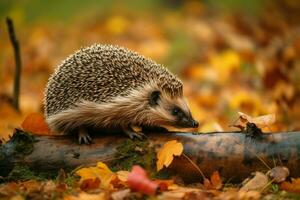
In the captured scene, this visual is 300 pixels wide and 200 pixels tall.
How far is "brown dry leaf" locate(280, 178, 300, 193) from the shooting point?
15.9 feet

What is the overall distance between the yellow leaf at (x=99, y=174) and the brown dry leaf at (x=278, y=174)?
1302 mm

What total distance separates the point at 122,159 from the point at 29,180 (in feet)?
2.71

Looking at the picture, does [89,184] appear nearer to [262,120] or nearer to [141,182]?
[141,182]

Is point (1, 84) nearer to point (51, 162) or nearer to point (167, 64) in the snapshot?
point (167, 64)

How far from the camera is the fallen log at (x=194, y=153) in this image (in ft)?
16.8

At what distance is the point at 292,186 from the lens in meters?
4.89

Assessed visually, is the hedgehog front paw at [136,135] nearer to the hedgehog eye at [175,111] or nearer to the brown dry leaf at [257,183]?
the hedgehog eye at [175,111]

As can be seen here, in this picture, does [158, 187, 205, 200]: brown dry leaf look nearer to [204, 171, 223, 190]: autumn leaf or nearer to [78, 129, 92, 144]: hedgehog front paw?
[204, 171, 223, 190]: autumn leaf

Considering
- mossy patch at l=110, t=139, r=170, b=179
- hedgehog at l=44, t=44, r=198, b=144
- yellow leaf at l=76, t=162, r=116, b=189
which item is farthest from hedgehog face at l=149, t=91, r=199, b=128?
yellow leaf at l=76, t=162, r=116, b=189

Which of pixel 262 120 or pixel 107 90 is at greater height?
pixel 107 90

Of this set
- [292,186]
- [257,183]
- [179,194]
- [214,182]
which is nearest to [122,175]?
[179,194]

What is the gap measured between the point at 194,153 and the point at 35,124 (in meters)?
1.74

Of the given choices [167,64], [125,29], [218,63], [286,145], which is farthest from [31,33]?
[286,145]

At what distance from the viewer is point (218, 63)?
474 inches
